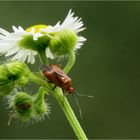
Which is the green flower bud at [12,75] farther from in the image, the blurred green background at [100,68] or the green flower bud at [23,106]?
the blurred green background at [100,68]

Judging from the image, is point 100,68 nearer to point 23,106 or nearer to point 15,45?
point 15,45

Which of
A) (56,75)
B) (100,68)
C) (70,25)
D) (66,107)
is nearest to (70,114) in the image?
(66,107)

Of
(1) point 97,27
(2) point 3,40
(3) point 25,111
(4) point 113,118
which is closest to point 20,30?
(2) point 3,40

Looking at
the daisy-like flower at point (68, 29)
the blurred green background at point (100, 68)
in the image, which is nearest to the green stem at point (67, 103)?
the daisy-like flower at point (68, 29)

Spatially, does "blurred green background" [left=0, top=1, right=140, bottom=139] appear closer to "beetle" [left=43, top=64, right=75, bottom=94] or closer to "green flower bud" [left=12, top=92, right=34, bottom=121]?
"green flower bud" [left=12, top=92, right=34, bottom=121]

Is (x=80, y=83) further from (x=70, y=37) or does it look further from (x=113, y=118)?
(x=70, y=37)
